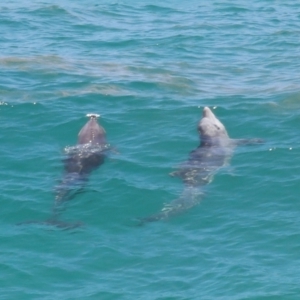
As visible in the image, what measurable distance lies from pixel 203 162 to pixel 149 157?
3.98ft

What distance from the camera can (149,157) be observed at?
1470 cm

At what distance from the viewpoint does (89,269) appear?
1095cm

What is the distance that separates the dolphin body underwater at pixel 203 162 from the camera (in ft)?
41.3

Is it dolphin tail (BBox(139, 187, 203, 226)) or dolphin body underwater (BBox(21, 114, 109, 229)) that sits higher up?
dolphin body underwater (BBox(21, 114, 109, 229))

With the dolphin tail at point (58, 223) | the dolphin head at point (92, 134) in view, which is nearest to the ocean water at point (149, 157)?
the dolphin tail at point (58, 223)

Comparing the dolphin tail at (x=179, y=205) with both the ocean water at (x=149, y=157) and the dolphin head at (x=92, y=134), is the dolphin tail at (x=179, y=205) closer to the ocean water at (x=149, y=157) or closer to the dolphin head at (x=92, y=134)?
the ocean water at (x=149, y=157)

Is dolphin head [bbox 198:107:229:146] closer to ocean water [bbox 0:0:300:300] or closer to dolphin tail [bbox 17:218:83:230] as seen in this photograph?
ocean water [bbox 0:0:300:300]

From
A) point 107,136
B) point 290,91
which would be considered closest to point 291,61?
point 290,91

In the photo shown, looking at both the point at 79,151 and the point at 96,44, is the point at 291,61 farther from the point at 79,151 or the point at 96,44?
the point at 79,151

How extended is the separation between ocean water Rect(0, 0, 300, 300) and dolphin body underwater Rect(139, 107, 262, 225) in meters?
0.16

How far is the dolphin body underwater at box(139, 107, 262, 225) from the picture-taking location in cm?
1259

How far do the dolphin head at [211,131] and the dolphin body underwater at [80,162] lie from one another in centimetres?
193

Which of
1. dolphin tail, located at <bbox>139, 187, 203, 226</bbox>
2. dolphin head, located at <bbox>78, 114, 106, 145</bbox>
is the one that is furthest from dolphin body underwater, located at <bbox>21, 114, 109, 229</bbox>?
dolphin tail, located at <bbox>139, 187, 203, 226</bbox>

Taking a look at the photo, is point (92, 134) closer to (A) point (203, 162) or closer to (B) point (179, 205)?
(A) point (203, 162)
